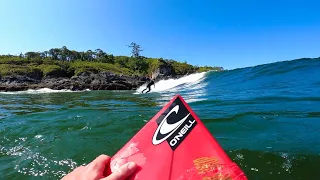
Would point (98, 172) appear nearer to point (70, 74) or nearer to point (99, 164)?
point (99, 164)

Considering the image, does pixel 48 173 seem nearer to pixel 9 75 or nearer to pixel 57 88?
pixel 57 88

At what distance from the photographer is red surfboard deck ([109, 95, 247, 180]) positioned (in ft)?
6.01

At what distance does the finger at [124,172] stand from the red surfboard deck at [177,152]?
5cm

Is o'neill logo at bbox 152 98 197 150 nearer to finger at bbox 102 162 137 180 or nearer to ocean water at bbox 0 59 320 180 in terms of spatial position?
finger at bbox 102 162 137 180

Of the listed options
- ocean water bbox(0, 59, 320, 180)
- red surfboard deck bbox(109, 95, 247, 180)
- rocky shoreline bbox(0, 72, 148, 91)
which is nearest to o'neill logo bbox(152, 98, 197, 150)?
red surfboard deck bbox(109, 95, 247, 180)

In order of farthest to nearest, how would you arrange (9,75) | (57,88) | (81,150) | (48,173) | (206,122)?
(9,75) → (57,88) → (206,122) → (81,150) → (48,173)

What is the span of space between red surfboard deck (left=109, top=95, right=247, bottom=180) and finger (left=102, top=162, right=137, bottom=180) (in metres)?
0.05

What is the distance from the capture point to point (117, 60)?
94125mm

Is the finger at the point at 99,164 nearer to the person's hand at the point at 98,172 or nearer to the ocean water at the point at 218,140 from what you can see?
the person's hand at the point at 98,172

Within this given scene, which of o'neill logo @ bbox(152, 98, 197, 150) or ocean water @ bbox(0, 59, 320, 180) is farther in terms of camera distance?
ocean water @ bbox(0, 59, 320, 180)

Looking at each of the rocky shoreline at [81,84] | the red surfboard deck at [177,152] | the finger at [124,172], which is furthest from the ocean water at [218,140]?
the rocky shoreline at [81,84]

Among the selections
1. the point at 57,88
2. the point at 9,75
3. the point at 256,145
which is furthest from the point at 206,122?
the point at 9,75

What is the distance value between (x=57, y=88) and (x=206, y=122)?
31557 mm

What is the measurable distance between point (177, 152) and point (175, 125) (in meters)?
0.28
